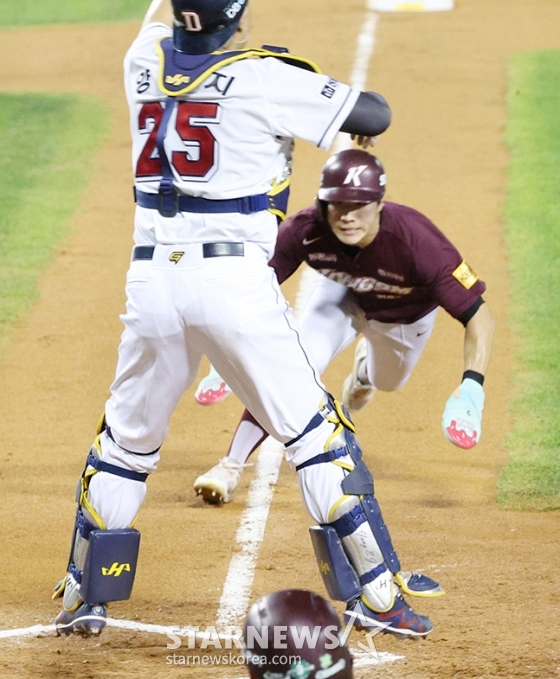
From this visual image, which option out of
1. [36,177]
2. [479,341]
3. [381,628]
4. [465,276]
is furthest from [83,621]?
[36,177]

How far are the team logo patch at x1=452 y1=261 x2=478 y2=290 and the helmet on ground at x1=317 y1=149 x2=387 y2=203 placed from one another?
1.59ft

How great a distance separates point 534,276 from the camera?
9164 mm

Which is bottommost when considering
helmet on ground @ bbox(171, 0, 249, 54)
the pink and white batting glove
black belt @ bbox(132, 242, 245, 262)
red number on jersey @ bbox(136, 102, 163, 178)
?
the pink and white batting glove

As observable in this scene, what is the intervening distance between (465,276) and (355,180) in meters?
0.67

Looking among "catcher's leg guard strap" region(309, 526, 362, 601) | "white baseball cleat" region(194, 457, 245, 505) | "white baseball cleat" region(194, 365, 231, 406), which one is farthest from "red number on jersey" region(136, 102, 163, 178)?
"white baseball cleat" region(194, 457, 245, 505)

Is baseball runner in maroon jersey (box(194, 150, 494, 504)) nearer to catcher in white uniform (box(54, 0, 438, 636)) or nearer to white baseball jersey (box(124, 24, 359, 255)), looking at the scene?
catcher in white uniform (box(54, 0, 438, 636))

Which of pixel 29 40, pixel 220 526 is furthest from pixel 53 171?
pixel 220 526

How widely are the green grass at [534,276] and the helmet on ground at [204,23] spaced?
9.72 ft

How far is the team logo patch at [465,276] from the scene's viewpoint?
5.14m

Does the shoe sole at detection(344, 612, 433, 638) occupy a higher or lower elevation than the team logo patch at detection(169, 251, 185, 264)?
lower

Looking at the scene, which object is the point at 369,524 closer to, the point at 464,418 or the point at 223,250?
the point at 464,418

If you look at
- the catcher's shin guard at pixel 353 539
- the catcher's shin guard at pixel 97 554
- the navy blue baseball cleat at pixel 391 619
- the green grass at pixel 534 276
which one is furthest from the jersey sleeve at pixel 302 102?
the green grass at pixel 534 276

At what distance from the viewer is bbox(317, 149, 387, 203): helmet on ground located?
507cm

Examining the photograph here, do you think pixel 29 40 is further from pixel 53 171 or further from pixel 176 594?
pixel 176 594
